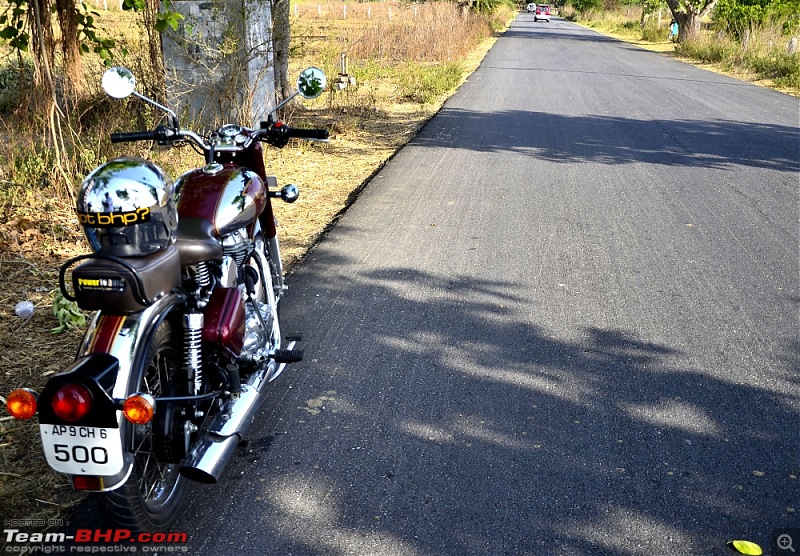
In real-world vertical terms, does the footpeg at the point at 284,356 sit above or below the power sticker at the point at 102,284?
below

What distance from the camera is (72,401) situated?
2.30 m

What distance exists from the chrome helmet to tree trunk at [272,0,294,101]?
7575mm

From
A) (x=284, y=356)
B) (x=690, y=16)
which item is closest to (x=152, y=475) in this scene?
(x=284, y=356)

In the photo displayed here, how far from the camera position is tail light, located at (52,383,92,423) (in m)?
2.30

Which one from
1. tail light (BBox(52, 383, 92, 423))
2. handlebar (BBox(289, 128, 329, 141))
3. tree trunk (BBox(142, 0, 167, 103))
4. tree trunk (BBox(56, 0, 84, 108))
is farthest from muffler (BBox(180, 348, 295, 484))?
tree trunk (BBox(142, 0, 167, 103))

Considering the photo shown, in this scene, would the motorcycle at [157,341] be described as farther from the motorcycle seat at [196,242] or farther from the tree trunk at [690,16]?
the tree trunk at [690,16]

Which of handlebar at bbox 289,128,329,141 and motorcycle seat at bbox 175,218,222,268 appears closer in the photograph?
motorcycle seat at bbox 175,218,222,268

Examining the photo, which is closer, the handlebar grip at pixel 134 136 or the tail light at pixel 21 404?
the tail light at pixel 21 404

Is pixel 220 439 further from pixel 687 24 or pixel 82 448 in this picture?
pixel 687 24

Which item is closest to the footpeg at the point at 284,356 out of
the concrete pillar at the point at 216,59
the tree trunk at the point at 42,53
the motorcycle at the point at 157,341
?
the motorcycle at the point at 157,341

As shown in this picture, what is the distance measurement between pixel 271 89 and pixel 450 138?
8.41 ft

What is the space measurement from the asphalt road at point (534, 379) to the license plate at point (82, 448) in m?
0.57

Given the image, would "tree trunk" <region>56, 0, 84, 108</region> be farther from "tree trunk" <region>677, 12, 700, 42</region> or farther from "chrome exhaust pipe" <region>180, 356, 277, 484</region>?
"tree trunk" <region>677, 12, 700, 42</region>

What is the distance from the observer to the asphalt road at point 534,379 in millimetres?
2904
